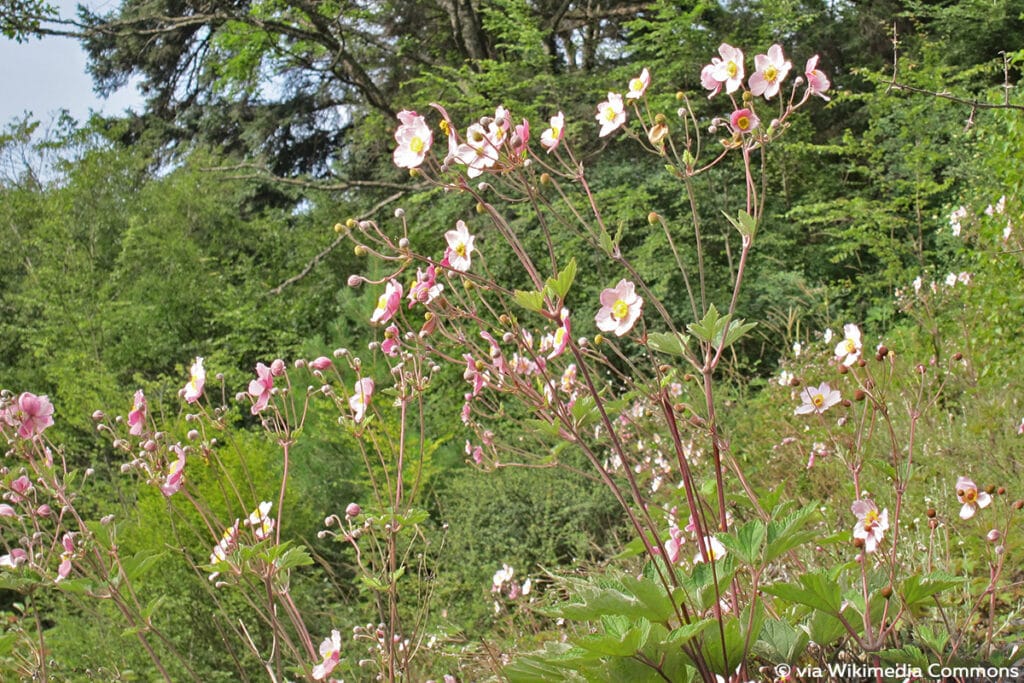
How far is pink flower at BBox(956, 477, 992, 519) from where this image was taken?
4.72 feet

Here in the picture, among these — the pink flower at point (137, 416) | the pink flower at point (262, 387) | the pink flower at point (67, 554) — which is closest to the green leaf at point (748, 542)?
the pink flower at point (262, 387)

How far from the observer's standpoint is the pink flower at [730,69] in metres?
1.29

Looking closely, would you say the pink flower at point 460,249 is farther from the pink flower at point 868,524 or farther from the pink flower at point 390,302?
the pink flower at point 868,524

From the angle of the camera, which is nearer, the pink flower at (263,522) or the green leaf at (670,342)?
the green leaf at (670,342)

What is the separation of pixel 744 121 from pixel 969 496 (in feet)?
2.41

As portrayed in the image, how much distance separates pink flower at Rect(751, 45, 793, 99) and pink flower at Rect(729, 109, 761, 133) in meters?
0.07

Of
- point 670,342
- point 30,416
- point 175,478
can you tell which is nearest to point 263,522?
point 175,478

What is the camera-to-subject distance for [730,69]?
1313 millimetres

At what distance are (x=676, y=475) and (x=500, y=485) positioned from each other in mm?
838

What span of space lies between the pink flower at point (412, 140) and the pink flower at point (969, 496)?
0.97 metres

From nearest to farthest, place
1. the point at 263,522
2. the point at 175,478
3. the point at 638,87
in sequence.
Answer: the point at 638,87, the point at 175,478, the point at 263,522

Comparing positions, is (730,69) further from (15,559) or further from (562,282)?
(15,559)

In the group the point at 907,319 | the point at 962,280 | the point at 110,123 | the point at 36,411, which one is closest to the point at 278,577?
the point at 36,411

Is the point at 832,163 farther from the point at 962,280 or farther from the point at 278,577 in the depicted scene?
the point at 278,577
